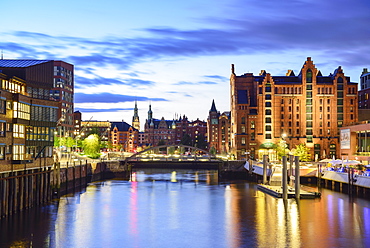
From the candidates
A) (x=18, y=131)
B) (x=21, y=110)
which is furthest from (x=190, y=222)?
(x=21, y=110)

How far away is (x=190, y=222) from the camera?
6059 centimetres

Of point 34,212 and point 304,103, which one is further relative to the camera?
point 304,103

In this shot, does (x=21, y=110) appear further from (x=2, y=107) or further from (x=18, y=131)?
(x=2, y=107)

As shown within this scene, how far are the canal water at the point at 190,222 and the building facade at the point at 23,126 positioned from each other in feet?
20.3

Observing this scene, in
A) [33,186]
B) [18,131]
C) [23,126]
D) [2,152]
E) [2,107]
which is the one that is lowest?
[33,186]

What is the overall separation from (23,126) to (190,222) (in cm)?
2266

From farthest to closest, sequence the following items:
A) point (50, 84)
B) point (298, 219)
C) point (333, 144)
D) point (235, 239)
A: point (333, 144), point (50, 84), point (298, 219), point (235, 239)

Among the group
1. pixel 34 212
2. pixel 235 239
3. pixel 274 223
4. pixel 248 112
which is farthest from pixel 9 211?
pixel 248 112

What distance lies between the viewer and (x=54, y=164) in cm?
7562

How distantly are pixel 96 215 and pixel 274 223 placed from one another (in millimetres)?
21365

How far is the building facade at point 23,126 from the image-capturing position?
5725cm

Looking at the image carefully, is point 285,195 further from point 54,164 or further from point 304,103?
point 304,103

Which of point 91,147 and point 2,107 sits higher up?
point 2,107

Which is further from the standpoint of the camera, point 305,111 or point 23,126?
point 305,111
